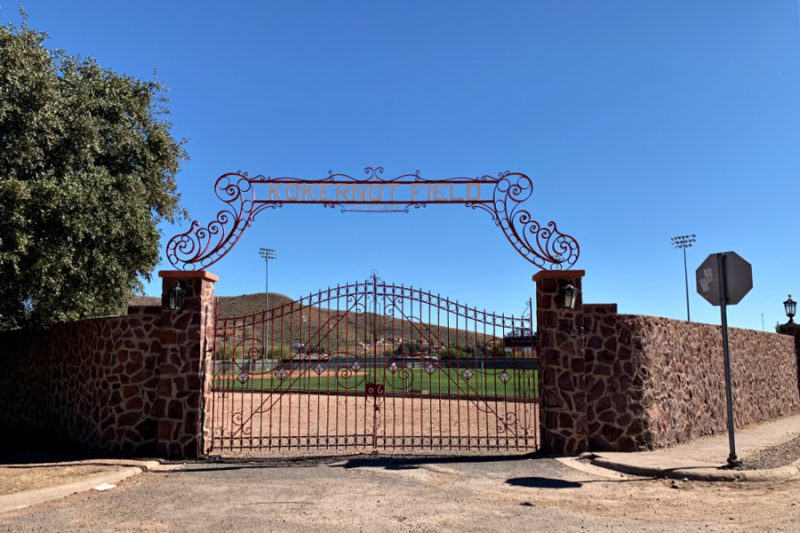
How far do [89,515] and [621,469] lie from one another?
6.96 meters

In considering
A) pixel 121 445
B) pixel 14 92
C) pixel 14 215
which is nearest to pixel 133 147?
pixel 14 92

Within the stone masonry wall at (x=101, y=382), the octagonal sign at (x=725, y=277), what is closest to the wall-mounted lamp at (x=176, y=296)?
the stone masonry wall at (x=101, y=382)

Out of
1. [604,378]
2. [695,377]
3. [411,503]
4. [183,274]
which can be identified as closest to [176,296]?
[183,274]

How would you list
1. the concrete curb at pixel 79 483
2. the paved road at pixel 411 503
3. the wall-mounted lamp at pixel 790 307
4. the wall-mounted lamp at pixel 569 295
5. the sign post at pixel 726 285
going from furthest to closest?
1. the wall-mounted lamp at pixel 790 307
2. the wall-mounted lamp at pixel 569 295
3. the sign post at pixel 726 285
4. the concrete curb at pixel 79 483
5. the paved road at pixel 411 503

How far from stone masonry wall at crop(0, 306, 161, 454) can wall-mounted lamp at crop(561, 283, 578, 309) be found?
684 centimetres

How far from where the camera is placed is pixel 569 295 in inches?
415

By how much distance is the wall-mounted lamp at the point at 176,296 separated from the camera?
10383 mm

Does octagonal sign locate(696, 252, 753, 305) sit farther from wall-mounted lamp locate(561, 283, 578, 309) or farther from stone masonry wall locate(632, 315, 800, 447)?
wall-mounted lamp locate(561, 283, 578, 309)

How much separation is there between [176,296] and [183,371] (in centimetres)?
124

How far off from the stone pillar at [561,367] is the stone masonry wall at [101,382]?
6.53m

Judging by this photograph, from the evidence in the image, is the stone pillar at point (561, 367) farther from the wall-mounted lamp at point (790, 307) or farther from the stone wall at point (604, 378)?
the wall-mounted lamp at point (790, 307)

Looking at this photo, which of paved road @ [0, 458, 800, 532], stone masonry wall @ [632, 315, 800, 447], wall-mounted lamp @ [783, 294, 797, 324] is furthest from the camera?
wall-mounted lamp @ [783, 294, 797, 324]

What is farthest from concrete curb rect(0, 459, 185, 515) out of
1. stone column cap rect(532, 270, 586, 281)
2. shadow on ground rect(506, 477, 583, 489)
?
stone column cap rect(532, 270, 586, 281)

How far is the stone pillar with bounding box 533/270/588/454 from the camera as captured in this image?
10398mm
